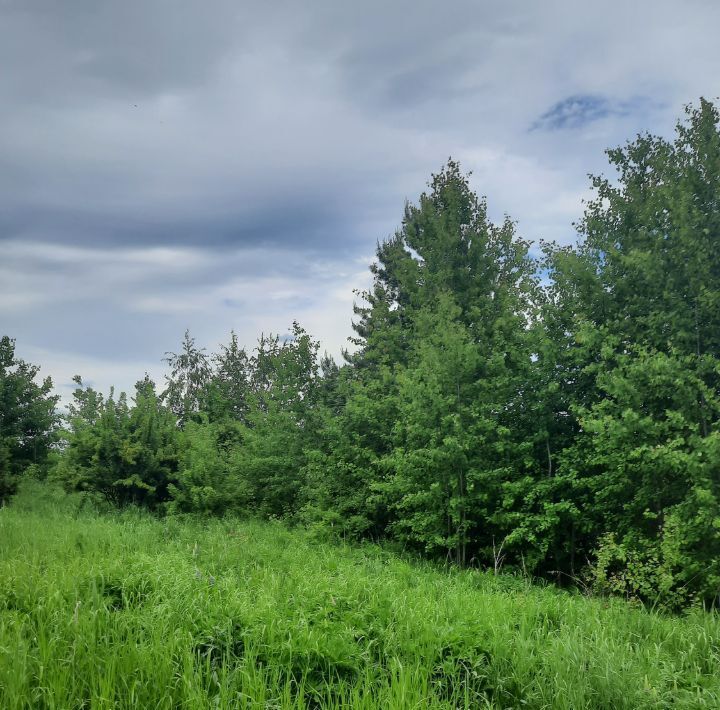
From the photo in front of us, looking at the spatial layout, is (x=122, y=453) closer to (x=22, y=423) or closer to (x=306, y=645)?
(x=22, y=423)

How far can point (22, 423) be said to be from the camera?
1739 centimetres

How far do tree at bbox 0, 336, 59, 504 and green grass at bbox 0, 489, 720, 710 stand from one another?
12684 millimetres

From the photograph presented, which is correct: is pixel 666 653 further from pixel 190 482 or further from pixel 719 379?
pixel 190 482

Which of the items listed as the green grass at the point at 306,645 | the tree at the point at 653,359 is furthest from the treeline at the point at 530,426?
the green grass at the point at 306,645

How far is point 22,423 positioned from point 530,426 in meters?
15.6

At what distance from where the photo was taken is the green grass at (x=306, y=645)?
342cm

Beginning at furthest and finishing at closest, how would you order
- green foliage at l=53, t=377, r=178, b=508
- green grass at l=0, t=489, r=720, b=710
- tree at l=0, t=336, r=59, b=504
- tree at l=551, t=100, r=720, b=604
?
tree at l=0, t=336, r=59, b=504 < green foliage at l=53, t=377, r=178, b=508 < tree at l=551, t=100, r=720, b=604 < green grass at l=0, t=489, r=720, b=710

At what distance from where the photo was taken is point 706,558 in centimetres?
775

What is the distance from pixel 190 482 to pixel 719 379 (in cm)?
1219

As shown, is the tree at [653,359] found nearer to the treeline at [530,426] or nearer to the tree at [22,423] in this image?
the treeline at [530,426]

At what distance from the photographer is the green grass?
3.42 meters

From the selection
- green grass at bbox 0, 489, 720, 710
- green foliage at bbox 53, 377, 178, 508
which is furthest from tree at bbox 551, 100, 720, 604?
green foliage at bbox 53, 377, 178, 508

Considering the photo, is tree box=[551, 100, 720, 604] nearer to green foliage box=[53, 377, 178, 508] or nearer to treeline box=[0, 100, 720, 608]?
treeline box=[0, 100, 720, 608]

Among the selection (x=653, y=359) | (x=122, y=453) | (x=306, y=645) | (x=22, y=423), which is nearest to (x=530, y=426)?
(x=653, y=359)
